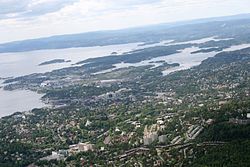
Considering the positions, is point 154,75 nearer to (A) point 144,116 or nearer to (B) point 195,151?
(A) point 144,116

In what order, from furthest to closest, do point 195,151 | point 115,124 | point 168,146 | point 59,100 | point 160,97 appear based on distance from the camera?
point 59,100, point 160,97, point 115,124, point 168,146, point 195,151

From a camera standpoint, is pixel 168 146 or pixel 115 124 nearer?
pixel 168 146

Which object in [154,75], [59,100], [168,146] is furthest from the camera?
[154,75]

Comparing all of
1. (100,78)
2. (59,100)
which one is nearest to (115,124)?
(59,100)

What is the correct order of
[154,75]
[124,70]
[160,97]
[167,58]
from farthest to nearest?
1. [167,58]
2. [124,70]
3. [154,75]
4. [160,97]

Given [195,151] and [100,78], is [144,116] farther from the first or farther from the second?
[100,78]

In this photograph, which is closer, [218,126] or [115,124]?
[218,126]

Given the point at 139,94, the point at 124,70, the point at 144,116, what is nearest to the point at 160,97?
the point at 139,94

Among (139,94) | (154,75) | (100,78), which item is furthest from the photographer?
(100,78)
